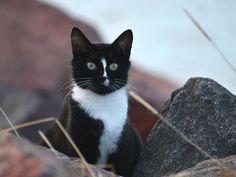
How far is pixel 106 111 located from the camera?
4.16m

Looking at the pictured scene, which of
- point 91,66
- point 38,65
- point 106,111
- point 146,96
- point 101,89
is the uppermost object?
point 91,66

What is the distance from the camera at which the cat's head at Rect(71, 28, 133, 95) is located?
4051 millimetres

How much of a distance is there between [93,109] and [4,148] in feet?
5.63

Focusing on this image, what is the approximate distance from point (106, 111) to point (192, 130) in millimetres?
569

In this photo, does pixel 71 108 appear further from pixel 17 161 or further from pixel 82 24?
pixel 82 24

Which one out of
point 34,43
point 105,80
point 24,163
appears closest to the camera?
point 24,163

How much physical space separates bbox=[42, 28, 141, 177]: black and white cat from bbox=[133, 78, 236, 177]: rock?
0.71 feet

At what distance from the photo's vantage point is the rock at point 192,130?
11.9 ft

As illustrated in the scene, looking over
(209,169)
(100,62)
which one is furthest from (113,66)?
(209,169)

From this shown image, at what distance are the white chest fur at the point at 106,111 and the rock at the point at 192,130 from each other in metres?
0.22

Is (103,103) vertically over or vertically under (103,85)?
under

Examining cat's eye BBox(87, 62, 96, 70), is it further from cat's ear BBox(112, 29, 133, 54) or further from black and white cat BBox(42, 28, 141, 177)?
cat's ear BBox(112, 29, 133, 54)

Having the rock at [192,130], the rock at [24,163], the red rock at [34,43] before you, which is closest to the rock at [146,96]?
the red rock at [34,43]

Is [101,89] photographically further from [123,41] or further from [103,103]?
[123,41]
